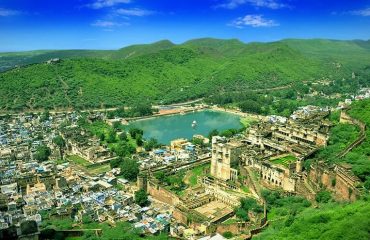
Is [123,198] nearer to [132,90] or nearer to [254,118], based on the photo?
[254,118]

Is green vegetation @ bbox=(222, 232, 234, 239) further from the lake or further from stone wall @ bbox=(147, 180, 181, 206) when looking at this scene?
the lake

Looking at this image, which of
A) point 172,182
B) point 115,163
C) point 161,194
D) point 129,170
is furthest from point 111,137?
point 161,194

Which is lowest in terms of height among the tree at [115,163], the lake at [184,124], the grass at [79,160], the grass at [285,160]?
the lake at [184,124]

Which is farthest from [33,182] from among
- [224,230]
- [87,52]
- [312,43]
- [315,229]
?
[312,43]

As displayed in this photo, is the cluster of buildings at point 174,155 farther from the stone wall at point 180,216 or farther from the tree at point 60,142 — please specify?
the tree at point 60,142

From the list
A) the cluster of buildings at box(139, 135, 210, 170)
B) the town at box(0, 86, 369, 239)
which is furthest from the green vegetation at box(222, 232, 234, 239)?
the cluster of buildings at box(139, 135, 210, 170)

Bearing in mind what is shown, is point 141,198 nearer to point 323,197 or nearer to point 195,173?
point 195,173

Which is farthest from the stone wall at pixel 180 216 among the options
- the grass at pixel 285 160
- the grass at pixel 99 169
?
the grass at pixel 99 169
